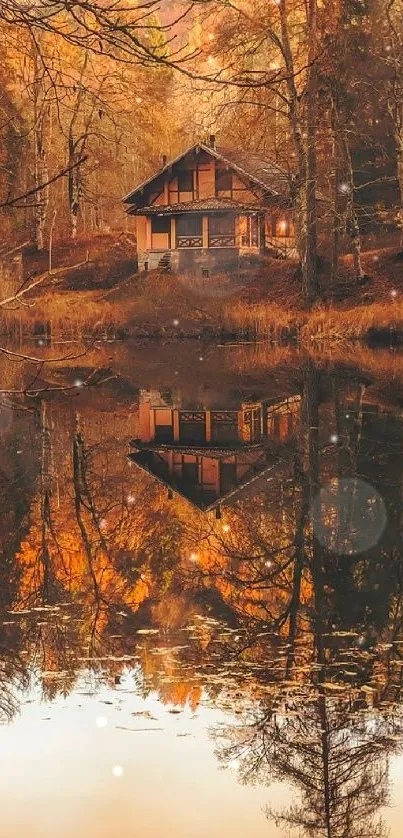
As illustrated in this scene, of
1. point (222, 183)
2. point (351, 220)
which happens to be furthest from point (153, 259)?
point (351, 220)

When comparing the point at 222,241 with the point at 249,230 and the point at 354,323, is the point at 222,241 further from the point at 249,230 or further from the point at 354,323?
the point at 354,323

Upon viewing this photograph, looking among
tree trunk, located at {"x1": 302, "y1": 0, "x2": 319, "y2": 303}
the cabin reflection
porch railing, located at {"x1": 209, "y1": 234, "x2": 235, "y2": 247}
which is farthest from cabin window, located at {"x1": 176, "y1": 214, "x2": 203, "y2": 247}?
the cabin reflection

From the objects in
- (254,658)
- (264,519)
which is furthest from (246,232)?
(254,658)

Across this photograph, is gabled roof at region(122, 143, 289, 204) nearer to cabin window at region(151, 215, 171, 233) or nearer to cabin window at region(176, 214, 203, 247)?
cabin window at region(151, 215, 171, 233)

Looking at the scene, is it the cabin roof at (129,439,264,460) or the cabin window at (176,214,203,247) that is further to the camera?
the cabin window at (176,214,203,247)

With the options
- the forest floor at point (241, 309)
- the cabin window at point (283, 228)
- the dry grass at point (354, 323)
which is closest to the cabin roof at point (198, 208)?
the cabin window at point (283, 228)

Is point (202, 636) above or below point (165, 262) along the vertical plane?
below
